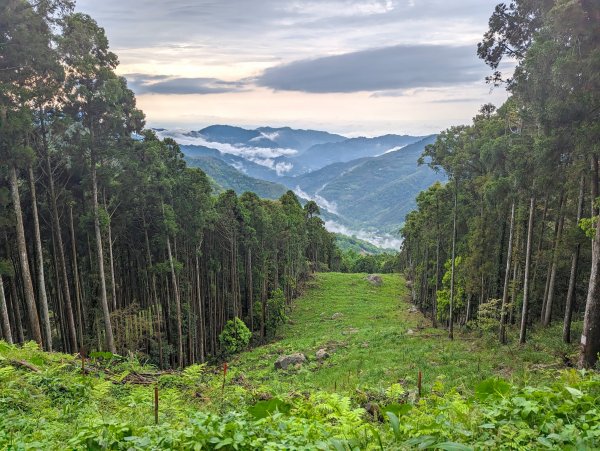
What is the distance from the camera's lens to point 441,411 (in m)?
5.38

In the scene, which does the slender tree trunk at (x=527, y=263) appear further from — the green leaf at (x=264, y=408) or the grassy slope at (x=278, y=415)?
the green leaf at (x=264, y=408)

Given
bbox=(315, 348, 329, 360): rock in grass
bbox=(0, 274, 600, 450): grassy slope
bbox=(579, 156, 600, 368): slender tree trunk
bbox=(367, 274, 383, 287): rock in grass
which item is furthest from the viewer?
bbox=(367, 274, 383, 287): rock in grass

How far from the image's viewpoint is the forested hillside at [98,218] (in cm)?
1595

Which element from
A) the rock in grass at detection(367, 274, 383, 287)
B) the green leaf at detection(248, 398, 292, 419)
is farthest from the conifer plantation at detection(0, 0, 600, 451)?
the rock in grass at detection(367, 274, 383, 287)

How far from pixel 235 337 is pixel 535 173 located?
90.6 ft

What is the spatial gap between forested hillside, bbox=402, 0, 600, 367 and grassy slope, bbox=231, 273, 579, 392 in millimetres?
2308

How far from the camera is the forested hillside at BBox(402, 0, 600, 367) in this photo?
12297mm

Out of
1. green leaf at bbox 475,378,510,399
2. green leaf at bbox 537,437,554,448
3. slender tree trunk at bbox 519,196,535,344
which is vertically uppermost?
green leaf at bbox 537,437,554,448

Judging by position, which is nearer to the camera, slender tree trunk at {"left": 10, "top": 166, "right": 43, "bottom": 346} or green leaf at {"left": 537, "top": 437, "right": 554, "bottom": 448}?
green leaf at {"left": 537, "top": 437, "right": 554, "bottom": 448}

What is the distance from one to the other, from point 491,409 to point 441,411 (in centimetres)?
59

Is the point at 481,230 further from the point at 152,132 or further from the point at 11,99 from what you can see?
the point at 11,99

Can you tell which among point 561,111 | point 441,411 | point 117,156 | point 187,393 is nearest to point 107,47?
point 117,156

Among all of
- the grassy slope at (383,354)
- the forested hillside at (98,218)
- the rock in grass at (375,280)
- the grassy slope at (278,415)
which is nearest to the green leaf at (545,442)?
the grassy slope at (278,415)

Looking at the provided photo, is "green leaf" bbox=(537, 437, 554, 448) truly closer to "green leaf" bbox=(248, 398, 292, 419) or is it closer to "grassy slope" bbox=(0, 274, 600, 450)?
"grassy slope" bbox=(0, 274, 600, 450)
